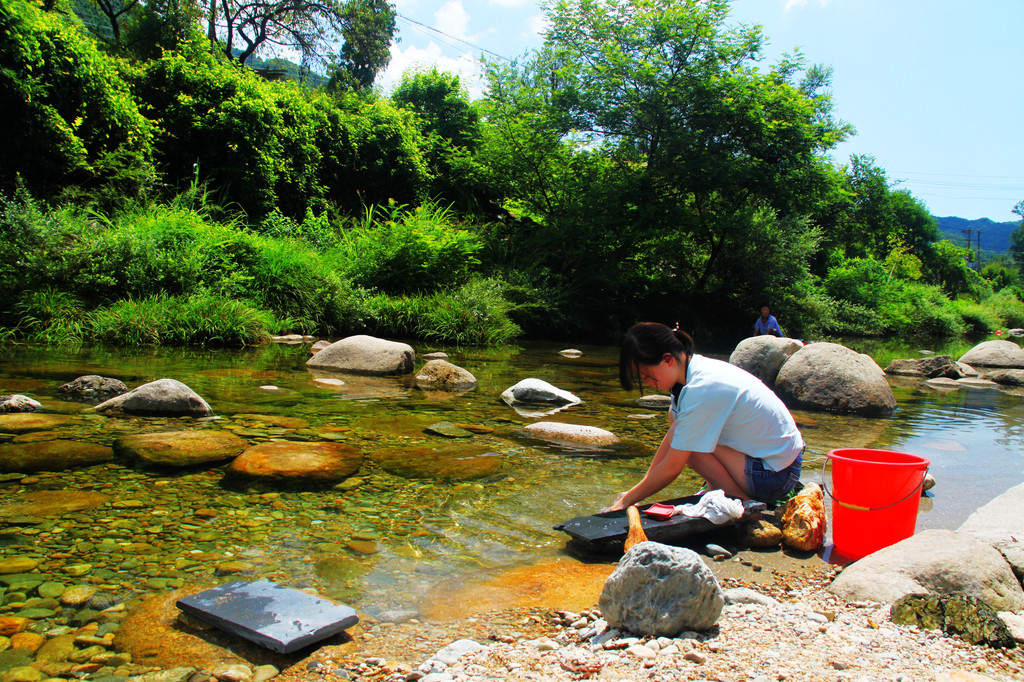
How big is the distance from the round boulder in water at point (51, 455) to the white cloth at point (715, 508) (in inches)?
151

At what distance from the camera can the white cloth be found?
3443mm

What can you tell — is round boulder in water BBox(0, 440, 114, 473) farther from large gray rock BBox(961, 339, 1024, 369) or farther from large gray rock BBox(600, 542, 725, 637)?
large gray rock BBox(961, 339, 1024, 369)

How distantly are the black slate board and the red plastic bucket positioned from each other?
0.41 m

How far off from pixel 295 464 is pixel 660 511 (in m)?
2.48

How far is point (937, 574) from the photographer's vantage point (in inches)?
108

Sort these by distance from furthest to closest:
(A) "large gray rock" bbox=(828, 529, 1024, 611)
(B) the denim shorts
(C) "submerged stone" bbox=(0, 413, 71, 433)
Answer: (C) "submerged stone" bbox=(0, 413, 71, 433) → (B) the denim shorts → (A) "large gray rock" bbox=(828, 529, 1024, 611)

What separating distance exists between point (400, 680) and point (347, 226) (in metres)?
18.2

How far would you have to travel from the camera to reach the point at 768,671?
2.17 meters

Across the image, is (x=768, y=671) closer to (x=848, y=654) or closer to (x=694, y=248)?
(x=848, y=654)

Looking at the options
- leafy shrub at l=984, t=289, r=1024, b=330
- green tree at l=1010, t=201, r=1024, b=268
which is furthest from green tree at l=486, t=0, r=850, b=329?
green tree at l=1010, t=201, r=1024, b=268

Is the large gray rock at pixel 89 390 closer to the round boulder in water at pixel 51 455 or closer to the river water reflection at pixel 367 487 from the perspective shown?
the river water reflection at pixel 367 487

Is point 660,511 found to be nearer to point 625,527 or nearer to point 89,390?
point 625,527

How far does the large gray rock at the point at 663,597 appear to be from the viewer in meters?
2.45

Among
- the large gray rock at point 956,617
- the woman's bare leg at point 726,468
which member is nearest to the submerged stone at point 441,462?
the woman's bare leg at point 726,468
